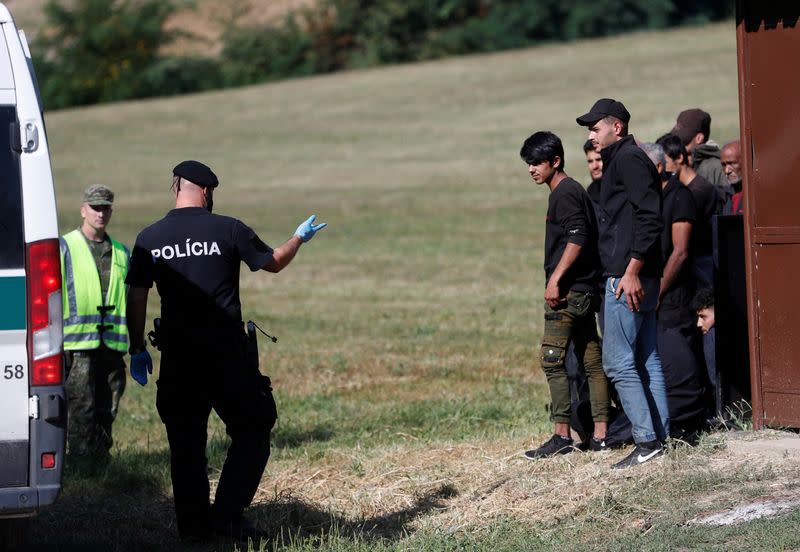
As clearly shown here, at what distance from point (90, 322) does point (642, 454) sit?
3.82 meters

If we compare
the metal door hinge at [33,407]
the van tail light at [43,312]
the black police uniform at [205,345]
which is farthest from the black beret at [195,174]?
the metal door hinge at [33,407]

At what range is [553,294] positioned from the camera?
24.0ft

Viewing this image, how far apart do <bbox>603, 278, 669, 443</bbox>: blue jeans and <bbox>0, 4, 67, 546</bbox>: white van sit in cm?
319

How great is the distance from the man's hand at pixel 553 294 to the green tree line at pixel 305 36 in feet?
212

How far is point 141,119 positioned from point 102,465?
1720 inches

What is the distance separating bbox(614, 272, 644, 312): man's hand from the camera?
22.4ft

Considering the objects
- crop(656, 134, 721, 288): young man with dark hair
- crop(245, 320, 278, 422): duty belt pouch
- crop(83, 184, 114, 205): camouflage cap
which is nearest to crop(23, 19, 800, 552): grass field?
crop(245, 320, 278, 422): duty belt pouch

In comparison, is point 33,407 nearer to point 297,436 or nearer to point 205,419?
point 205,419

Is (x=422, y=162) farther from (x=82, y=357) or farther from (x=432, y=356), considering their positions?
(x=82, y=357)

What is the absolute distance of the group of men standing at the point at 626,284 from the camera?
698 centimetres

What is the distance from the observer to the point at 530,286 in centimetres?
1769

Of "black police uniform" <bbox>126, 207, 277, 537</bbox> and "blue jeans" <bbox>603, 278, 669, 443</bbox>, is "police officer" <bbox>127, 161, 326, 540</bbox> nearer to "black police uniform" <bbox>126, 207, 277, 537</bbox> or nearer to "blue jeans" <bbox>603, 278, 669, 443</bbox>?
"black police uniform" <bbox>126, 207, 277, 537</bbox>

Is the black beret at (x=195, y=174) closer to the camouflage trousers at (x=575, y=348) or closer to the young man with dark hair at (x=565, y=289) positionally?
the young man with dark hair at (x=565, y=289)

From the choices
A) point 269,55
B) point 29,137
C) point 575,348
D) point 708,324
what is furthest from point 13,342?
point 269,55
